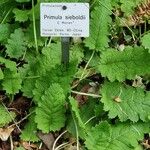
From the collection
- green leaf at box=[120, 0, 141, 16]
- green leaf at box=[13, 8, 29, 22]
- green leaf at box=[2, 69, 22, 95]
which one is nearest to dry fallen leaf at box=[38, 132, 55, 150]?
green leaf at box=[2, 69, 22, 95]

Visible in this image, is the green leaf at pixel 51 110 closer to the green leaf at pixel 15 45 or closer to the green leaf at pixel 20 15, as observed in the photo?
the green leaf at pixel 15 45

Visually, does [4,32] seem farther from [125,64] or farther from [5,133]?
[125,64]

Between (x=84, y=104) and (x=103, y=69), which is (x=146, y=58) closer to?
(x=103, y=69)

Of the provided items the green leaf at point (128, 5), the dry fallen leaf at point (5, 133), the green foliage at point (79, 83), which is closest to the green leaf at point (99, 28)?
the green foliage at point (79, 83)

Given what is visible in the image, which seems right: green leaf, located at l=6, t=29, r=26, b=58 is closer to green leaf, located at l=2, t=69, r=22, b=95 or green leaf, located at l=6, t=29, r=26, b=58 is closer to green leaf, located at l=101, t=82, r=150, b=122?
green leaf, located at l=2, t=69, r=22, b=95

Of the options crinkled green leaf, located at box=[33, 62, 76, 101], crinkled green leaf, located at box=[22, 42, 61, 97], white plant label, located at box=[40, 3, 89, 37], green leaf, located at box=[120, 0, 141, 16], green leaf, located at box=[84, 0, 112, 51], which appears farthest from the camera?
green leaf, located at box=[120, 0, 141, 16]

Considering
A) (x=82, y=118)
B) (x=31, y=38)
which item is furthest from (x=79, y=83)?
(x=31, y=38)

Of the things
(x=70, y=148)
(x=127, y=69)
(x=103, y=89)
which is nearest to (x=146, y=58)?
(x=127, y=69)
